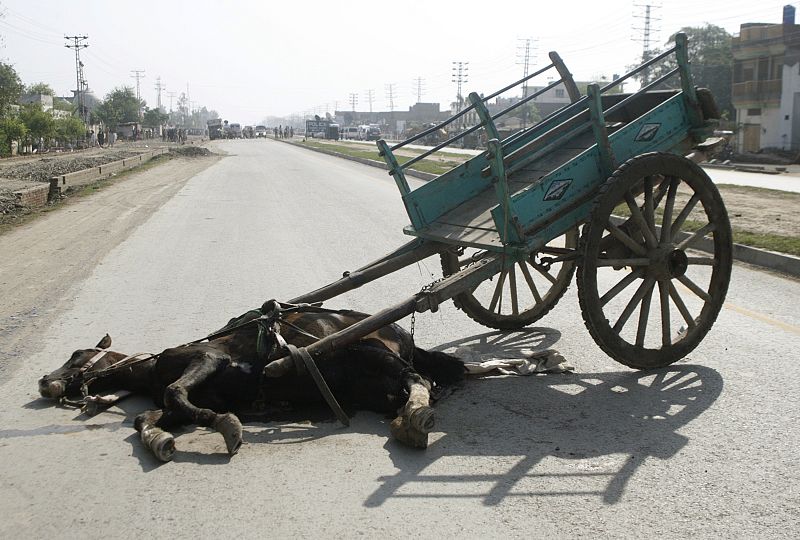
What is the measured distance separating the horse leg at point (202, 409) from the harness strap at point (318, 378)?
47cm

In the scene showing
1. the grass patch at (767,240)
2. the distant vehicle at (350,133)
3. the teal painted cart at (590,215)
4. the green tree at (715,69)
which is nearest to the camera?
the teal painted cart at (590,215)

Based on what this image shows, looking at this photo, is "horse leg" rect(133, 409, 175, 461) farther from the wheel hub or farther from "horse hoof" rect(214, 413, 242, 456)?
the wheel hub

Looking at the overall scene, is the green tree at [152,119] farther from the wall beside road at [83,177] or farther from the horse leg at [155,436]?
the horse leg at [155,436]

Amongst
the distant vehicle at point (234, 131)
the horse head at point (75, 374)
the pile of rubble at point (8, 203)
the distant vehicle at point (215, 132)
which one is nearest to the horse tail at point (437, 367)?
the horse head at point (75, 374)

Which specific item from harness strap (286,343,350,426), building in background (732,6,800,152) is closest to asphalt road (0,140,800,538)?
harness strap (286,343,350,426)

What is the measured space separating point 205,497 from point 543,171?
3.60m

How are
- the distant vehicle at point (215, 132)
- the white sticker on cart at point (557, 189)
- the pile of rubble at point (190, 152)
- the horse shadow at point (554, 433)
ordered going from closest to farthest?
the horse shadow at point (554, 433) → the white sticker on cart at point (557, 189) → the pile of rubble at point (190, 152) → the distant vehicle at point (215, 132)

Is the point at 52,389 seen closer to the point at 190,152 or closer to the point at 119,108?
the point at 190,152

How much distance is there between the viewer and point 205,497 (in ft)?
13.0

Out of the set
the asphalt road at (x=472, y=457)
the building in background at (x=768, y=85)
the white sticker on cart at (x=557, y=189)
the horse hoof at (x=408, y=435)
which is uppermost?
the building in background at (x=768, y=85)

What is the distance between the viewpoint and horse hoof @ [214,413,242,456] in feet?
14.5

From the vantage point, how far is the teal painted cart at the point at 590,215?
5.34 metres

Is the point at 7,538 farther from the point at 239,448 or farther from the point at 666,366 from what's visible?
the point at 666,366

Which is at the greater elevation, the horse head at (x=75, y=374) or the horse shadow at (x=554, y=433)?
the horse head at (x=75, y=374)
